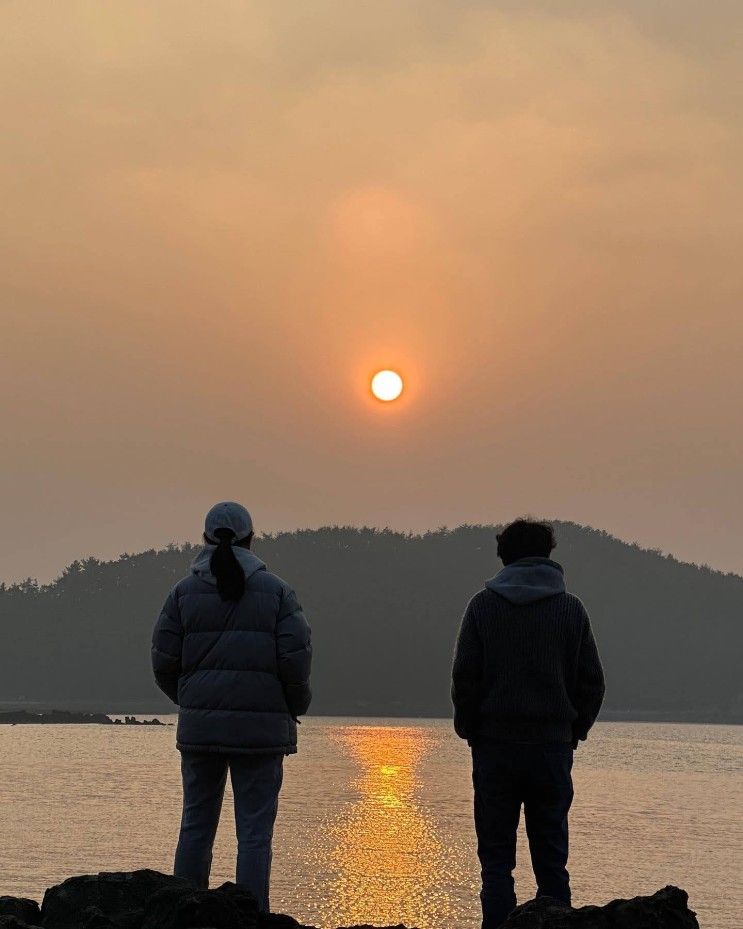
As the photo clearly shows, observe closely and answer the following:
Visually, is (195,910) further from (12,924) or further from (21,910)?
(21,910)

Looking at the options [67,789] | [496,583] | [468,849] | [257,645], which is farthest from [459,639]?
[67,789]

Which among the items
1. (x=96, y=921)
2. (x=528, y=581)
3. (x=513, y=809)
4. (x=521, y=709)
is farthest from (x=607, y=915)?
(x=96, y=921)

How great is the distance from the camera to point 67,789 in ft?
208

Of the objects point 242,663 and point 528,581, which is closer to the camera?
point 528,581

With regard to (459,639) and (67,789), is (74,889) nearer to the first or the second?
(459,639)

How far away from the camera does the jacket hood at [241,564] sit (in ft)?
23.9

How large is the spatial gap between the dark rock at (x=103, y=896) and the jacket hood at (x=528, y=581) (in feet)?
6.38

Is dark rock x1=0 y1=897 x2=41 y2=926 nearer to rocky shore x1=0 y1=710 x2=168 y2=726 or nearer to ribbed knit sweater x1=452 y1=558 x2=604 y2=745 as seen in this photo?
ribbed knit sweater x1=452 y1=558 x2=604 y2=745

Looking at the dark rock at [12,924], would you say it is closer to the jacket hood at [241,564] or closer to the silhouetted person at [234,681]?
the silhouetted person at [234,681]

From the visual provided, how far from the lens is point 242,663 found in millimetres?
7219

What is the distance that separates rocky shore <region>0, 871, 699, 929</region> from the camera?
20.9ft

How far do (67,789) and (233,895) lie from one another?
58895 millimetres

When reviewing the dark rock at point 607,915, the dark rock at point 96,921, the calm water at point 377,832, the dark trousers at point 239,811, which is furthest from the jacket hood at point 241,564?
the calm water at point 377,832

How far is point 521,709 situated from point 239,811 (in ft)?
4.75
